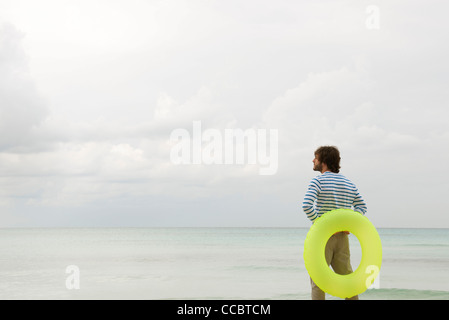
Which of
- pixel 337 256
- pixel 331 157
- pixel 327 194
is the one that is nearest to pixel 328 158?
pixel 331 157

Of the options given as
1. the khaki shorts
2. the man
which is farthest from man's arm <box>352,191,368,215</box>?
the khaki shorts

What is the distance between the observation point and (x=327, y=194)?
320 centimetres

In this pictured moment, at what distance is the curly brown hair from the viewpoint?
3.26m

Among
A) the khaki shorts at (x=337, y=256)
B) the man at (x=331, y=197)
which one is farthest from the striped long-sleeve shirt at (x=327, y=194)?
the khaki shorts at (x=337, y=256)

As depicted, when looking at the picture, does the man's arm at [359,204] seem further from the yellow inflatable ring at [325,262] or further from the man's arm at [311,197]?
the man's arm at [311,197]

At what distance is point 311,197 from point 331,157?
0.32 metres

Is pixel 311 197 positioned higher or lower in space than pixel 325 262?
higher

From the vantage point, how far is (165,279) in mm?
9664

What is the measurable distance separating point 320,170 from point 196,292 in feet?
16.5

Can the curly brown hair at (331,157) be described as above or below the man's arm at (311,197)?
above

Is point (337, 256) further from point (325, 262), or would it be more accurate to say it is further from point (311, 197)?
point (311, 197)

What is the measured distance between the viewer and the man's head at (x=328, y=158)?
3260 mm

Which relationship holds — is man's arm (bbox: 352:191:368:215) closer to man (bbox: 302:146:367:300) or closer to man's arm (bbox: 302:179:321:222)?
man (bbox: 302:146:367:300)
